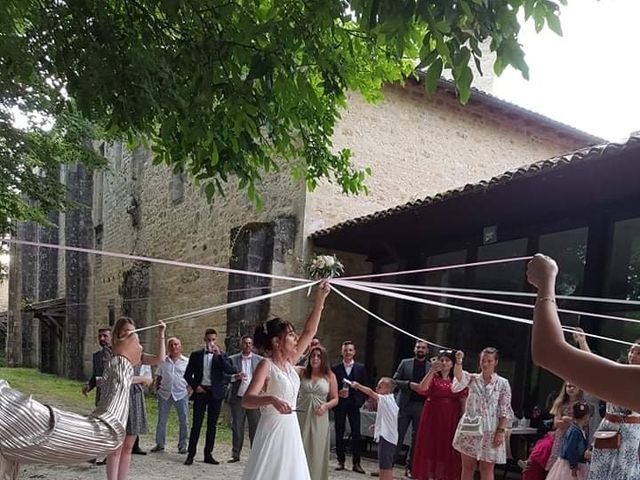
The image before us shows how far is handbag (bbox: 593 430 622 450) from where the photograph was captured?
15.3ft

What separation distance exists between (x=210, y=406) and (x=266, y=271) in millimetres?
3314

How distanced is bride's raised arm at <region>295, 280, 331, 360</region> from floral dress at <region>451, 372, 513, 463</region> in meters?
2.58

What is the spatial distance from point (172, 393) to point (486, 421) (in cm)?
497

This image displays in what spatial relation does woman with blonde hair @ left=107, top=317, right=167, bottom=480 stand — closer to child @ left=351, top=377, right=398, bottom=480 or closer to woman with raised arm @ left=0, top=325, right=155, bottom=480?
woman with raised arm @ left=0, top=325, right=155, bottom=480

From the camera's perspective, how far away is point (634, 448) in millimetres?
4602

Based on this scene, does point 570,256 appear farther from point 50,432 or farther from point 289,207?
point 50,432

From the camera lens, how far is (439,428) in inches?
273

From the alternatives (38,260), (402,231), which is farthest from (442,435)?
(38,260)

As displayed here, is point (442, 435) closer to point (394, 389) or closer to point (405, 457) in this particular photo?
point (394, 389)

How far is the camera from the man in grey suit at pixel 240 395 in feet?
28.4

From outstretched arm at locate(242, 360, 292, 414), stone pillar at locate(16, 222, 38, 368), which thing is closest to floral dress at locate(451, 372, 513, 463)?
outstretched arm at locate(242, 360, 292, 414)

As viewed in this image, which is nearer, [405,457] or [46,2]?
[46,2]

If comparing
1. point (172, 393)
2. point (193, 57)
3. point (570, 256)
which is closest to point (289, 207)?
point (172, 393)

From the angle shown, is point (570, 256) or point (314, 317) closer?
point (314, 317)
